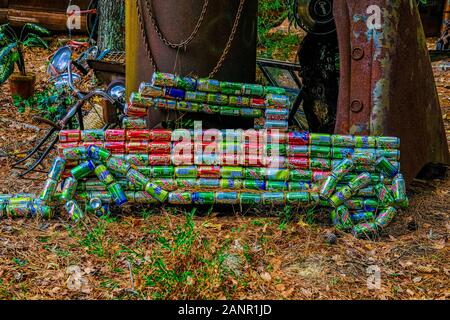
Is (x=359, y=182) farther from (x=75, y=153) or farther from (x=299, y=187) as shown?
(x=75, y=153)

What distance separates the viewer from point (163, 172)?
420 cm

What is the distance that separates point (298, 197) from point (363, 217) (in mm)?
439

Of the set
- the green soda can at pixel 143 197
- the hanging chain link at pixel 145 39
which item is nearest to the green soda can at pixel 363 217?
the green soda can at pixel 143 197

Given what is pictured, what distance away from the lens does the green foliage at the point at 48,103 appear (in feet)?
21.1

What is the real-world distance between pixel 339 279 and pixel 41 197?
1.96 metres

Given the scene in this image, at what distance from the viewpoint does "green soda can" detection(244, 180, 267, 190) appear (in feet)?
13.8

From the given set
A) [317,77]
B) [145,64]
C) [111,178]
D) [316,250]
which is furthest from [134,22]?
[316,250]

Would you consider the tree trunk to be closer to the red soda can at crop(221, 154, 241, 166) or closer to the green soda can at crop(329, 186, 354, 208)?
the red soda can at crop(221, 154, 241, 166)

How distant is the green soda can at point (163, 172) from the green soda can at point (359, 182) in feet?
3.75

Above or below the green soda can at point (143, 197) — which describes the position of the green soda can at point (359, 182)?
above

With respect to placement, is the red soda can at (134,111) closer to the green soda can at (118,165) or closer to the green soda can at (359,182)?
the green soda can at (118,165)

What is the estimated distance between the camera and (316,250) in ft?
12.5

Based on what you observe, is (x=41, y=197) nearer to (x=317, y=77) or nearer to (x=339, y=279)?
(x=339, y=279)

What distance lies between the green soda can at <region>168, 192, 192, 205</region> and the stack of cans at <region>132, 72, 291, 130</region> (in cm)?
61
